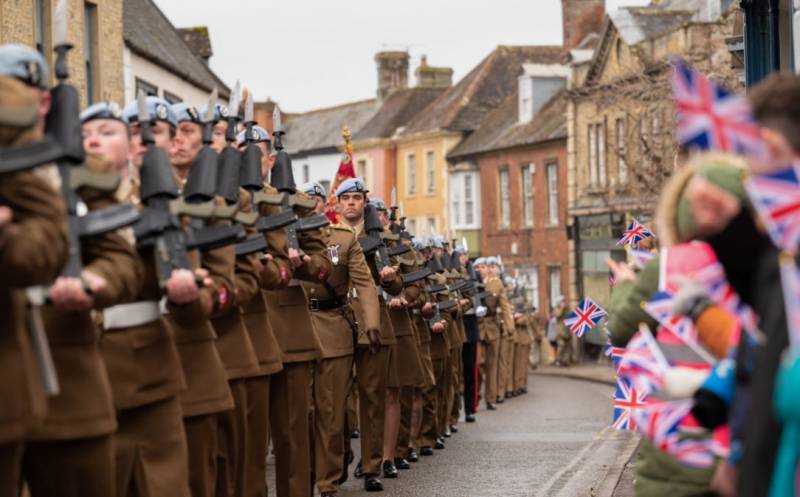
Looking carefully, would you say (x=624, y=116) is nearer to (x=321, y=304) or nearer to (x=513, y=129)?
(x=513, y=129)

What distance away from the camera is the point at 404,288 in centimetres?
1589

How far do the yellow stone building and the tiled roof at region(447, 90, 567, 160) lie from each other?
2716 cm

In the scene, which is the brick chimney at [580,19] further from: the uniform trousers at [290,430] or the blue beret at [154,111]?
the blue beret at [154,111]

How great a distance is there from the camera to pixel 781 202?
461 cm

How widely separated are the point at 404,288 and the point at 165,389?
8592mm

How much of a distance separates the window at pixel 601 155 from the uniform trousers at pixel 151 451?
43511 mm

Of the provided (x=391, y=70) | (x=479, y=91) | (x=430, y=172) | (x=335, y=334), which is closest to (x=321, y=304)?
(x=335, y=334)

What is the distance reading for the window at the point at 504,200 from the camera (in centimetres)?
5934

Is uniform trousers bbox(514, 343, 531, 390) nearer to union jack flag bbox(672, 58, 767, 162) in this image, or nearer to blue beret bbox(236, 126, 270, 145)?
blue beret bbox(236, 126, 270, 145)

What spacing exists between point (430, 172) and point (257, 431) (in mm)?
Answer: 56991

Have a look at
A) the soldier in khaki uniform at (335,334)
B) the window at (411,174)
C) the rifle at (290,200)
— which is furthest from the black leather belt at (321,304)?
the window at (411,174)

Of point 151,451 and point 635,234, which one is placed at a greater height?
point 635,234

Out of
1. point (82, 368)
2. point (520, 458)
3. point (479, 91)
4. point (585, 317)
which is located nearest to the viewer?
point (82, 368)

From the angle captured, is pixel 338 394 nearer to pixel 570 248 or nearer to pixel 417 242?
pixel 417 242
